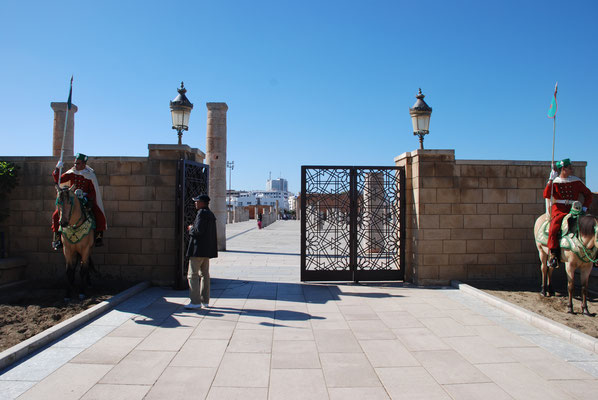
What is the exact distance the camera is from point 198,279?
20.8 ft

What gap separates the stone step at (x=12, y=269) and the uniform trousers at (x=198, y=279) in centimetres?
390

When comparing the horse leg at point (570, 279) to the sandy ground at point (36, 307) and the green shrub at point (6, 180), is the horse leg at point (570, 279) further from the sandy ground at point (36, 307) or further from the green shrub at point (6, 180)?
the green shrub at point (6, 180)

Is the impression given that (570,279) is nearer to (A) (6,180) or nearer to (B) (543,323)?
(B) (543,323)

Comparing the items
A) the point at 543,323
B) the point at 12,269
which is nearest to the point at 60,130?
the point at 12,269

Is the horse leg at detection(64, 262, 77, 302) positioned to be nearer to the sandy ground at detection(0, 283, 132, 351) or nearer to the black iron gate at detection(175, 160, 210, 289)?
the sandy ground at detection(0, 283, 132, 351)

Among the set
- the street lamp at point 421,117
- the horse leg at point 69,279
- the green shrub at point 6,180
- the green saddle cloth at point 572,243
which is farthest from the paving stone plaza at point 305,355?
the street lamp at point 421,117

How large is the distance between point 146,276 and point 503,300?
6.77 meters

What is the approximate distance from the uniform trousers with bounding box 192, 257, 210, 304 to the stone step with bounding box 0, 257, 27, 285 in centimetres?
390

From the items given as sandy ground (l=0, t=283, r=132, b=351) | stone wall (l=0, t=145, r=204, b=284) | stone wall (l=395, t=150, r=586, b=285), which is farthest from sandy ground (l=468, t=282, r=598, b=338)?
sandy ground (l=0, t=283, r=132, b=351)

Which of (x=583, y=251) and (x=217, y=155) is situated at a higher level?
(x=217, y=155)

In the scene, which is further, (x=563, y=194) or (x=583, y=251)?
(x=563, y=194)

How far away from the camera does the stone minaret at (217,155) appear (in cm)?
1493

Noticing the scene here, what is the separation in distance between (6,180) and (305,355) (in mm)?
7068

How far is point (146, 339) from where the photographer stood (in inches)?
191
